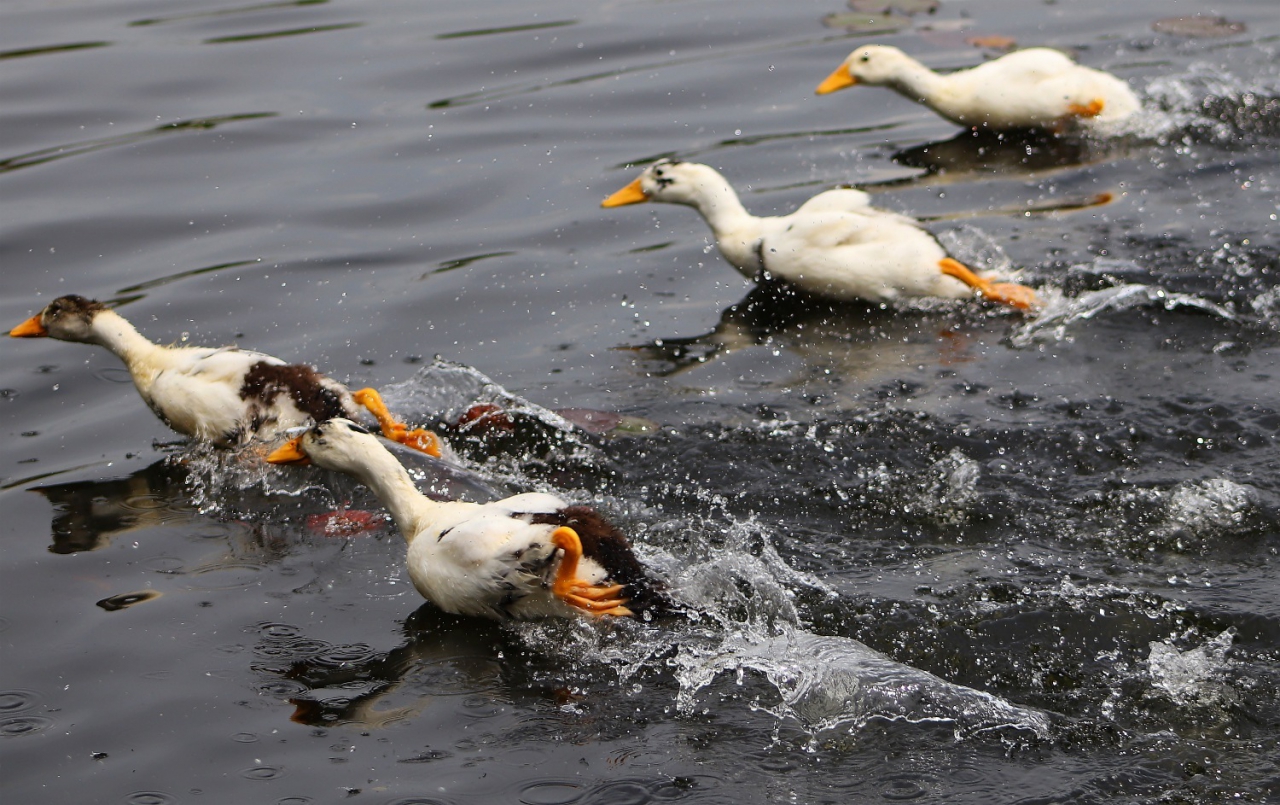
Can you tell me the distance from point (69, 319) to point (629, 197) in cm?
310

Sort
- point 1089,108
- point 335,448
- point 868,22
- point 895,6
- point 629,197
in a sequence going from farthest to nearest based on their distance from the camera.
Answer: point 895,6
point 868,22
point 1089,108
point 629,197
point 335,448

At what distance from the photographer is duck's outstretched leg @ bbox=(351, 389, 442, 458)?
5.72 metres

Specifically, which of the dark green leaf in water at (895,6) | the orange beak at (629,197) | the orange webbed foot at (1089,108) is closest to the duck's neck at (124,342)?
the orange beak at (629,197)

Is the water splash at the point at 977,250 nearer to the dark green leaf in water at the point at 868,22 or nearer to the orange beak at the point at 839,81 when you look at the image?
the orange beak at the point at 839,81

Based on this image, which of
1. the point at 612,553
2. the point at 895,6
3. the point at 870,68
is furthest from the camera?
the point at 895,6

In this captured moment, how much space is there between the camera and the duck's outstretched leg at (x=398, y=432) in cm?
572

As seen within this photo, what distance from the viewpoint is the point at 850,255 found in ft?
23.2

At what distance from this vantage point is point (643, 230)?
28.1 ft

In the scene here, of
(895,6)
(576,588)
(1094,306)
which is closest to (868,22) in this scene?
(895,6)

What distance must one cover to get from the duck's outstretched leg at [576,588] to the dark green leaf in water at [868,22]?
320 inches

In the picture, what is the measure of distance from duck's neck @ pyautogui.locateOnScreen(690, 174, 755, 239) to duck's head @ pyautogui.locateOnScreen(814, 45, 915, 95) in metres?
2.40

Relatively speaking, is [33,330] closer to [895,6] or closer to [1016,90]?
[1016,90]

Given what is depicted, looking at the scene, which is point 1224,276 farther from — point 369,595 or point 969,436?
point 369,595

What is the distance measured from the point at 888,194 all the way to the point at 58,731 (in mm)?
5927
